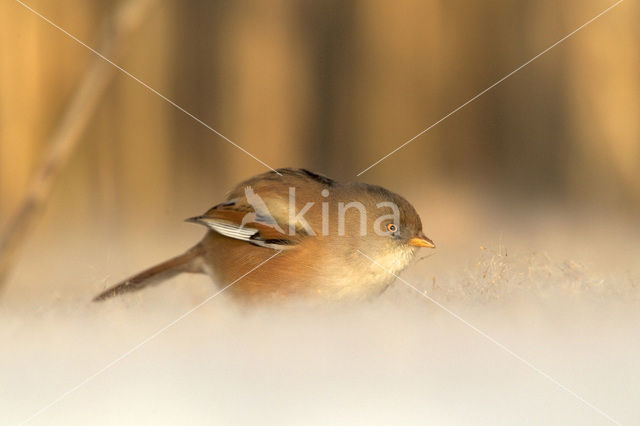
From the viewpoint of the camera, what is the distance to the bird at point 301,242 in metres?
1.24

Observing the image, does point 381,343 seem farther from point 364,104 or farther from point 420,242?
point 364,104

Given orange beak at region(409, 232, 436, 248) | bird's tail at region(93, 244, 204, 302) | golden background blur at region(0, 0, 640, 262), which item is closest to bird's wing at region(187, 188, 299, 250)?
bird's tail at region(93, 244, 204, 302)

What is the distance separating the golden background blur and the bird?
2.27 ft

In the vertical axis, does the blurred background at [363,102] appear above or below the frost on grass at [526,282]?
above

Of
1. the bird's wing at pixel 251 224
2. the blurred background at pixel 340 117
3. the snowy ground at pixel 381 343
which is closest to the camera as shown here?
Answer: the snowy ground at pixel 381 343

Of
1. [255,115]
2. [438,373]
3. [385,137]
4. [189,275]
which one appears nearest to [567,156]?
[385,137]

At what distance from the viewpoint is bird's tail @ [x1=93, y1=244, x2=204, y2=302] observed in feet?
4.27

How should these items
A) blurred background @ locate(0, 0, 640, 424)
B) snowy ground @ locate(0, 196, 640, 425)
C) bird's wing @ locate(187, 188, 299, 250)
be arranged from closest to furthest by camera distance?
snowy ground @ locate(0, 196, 640, 425), bird's wing @ locate(187, 188, 299, 250), blurred background @ locate(0, 0, 640, 424)

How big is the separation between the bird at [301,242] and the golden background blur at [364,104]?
0.69m

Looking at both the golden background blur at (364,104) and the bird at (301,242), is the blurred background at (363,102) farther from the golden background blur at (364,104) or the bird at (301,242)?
the bird at (301,242)

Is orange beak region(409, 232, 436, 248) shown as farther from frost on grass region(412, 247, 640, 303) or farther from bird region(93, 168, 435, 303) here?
frost on grass region(412, 247, 640, 303)

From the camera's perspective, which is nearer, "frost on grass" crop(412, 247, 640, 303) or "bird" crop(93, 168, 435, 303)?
"frost on grass" crop(412, 247, 640, 303)


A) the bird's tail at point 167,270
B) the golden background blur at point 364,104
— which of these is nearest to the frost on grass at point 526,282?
the bird's tail at point 167,270

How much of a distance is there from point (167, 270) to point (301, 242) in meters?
0.29
